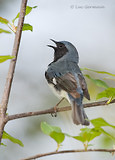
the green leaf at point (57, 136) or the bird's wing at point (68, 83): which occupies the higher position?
the green leaf at point (57, 136)

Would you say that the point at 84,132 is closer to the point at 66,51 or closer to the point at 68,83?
the point at 68,83

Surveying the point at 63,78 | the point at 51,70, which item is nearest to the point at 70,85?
the point at 63,78

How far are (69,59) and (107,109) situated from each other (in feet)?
3.78

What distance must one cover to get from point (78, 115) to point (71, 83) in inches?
18.6

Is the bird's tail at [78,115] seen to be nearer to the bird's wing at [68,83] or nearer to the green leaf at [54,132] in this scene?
the bird's wing at [68,83]

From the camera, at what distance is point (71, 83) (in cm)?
283

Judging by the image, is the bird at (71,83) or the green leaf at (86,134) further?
the bird at (71,83)

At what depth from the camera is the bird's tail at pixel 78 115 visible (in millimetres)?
2383

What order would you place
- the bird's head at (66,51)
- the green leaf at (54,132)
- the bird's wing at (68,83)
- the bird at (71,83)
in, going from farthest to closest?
the bird's head at (66,51) → the bird's wing at (68,83) → the bird at (71,83) → the green leaf at (54,132)

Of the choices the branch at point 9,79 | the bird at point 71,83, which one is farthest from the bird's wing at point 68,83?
the branch at point 9,79

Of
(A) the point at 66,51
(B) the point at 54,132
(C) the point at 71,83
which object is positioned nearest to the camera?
A: (B) the point at 54,132

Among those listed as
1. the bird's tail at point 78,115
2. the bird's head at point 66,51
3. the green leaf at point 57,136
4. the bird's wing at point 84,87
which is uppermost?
the bird's head at point 66,51

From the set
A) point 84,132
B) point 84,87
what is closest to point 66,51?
point 84,87

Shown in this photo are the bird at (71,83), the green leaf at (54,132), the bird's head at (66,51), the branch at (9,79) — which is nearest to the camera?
the green leaf at (54,132)
